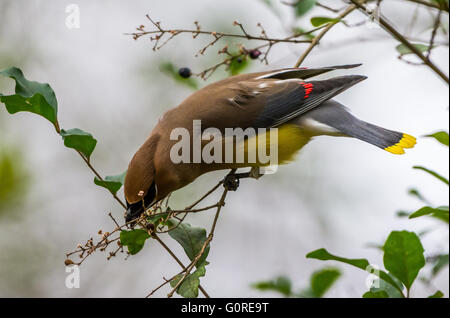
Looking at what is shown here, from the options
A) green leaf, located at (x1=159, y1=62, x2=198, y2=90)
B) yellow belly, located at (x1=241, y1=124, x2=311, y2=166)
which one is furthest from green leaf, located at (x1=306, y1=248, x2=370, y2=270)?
green leaf, located at (x1=159, y1=62, x2=198, y2=90)

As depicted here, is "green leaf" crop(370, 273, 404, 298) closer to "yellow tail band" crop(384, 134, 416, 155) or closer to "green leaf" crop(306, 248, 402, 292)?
"green leaf" crop(306, 248, 402, 292)

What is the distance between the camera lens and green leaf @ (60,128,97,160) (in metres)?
2.42

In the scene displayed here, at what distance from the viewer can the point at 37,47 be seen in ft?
17.9

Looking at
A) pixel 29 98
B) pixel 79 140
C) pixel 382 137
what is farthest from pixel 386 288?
pixel 29 98

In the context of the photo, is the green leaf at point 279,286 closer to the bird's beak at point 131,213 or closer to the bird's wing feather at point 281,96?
the bird's beak at point 131,213

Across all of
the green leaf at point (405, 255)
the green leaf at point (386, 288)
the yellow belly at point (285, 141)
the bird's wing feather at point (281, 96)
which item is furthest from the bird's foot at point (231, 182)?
the green leaf at point (405, 255)

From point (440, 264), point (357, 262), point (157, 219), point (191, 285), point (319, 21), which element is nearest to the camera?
point (191, 285)

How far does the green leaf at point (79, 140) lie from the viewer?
2.42 m

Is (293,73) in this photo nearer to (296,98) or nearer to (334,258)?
(296,98)

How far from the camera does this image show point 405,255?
229 cm

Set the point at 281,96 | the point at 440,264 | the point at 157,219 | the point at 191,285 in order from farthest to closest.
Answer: the point at 281,96, the point at 440,264, the point at 157,219, the point at 191,285

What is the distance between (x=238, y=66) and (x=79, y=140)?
43.5 inches
